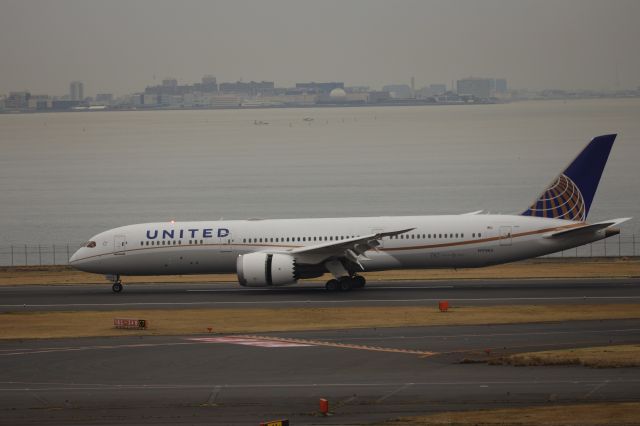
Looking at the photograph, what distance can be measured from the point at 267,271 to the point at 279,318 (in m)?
7.57

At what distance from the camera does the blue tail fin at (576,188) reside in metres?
55.5

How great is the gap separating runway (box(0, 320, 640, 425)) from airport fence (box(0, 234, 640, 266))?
44.5 m

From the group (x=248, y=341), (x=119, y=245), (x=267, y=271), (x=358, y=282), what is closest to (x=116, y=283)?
(x=119, y=245)

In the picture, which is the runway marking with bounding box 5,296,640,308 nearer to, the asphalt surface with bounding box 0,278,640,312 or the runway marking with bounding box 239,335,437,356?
the asphalt surface with bounding box 0,278,640,312

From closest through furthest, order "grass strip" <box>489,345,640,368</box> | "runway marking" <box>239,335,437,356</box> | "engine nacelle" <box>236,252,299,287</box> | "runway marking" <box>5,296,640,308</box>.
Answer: "grass strip" <box>489,345,640,368</box> < "runway marking" <box>239,335,437,356</box> < "runway marking" <box>5,296,640,308</box> < "engine nacelle" <box>236,252,299,287</box>

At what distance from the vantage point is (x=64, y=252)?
92.8m

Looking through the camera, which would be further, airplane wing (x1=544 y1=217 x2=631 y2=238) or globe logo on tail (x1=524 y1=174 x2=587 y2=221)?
globe logo on tail (x1=524 y1=174 x2=587 y2=221)

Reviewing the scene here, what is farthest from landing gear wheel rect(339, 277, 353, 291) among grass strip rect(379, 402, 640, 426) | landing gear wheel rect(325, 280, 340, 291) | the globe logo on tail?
grass strip rect(379, 402, 640, 426)

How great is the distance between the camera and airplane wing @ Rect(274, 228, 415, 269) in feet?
173

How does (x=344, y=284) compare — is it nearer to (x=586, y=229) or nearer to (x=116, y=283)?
(x=586, y=229)

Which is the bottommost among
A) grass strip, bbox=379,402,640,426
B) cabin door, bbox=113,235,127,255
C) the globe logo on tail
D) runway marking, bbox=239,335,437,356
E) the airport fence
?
the airport fence

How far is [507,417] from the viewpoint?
88.1ft

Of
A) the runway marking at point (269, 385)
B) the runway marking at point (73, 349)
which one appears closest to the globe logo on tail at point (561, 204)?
the runway marking at point (73, 349)

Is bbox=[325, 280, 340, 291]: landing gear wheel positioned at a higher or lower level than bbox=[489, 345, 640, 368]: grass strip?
lower
